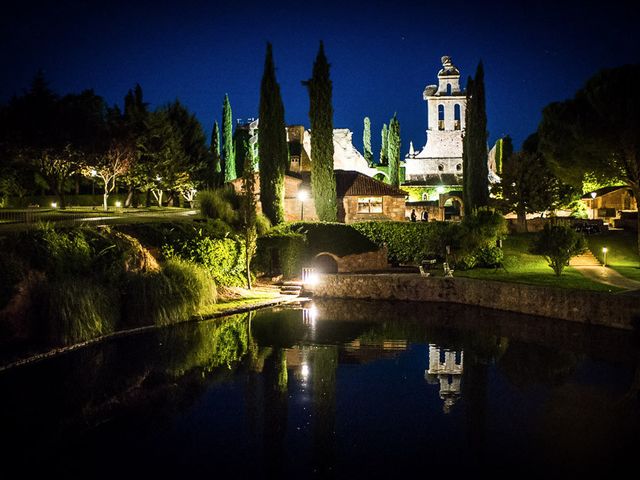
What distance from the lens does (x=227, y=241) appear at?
22.8 meters

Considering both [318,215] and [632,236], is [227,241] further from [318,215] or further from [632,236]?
[632,236]

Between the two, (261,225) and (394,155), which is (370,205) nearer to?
(261,225)

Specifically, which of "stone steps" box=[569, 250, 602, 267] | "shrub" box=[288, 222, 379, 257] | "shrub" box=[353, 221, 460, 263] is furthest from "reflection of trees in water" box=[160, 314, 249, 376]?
"stone steps" box=[569, 250, 602, 267]

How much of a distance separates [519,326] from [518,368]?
4.75 metres

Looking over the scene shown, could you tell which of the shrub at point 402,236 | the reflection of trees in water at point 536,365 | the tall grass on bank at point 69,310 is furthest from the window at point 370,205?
the tall grass on bank at point 69,310

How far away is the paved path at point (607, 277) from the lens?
20711mm

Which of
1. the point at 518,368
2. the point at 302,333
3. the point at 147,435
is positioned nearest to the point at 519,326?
the point at 518,368

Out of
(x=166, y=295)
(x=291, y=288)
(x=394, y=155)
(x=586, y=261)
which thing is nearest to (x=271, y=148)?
(x=291, y=288)

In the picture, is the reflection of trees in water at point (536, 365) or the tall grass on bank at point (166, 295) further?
the tall grass on bank at point (166, 295)

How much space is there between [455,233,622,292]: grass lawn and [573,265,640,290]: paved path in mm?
446

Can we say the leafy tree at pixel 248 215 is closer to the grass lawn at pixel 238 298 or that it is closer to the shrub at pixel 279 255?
the grass lawn at pixel 238 298

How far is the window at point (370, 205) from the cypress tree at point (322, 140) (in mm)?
5537

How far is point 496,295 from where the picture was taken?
2083 centimetres

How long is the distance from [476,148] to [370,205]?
26.9ft
